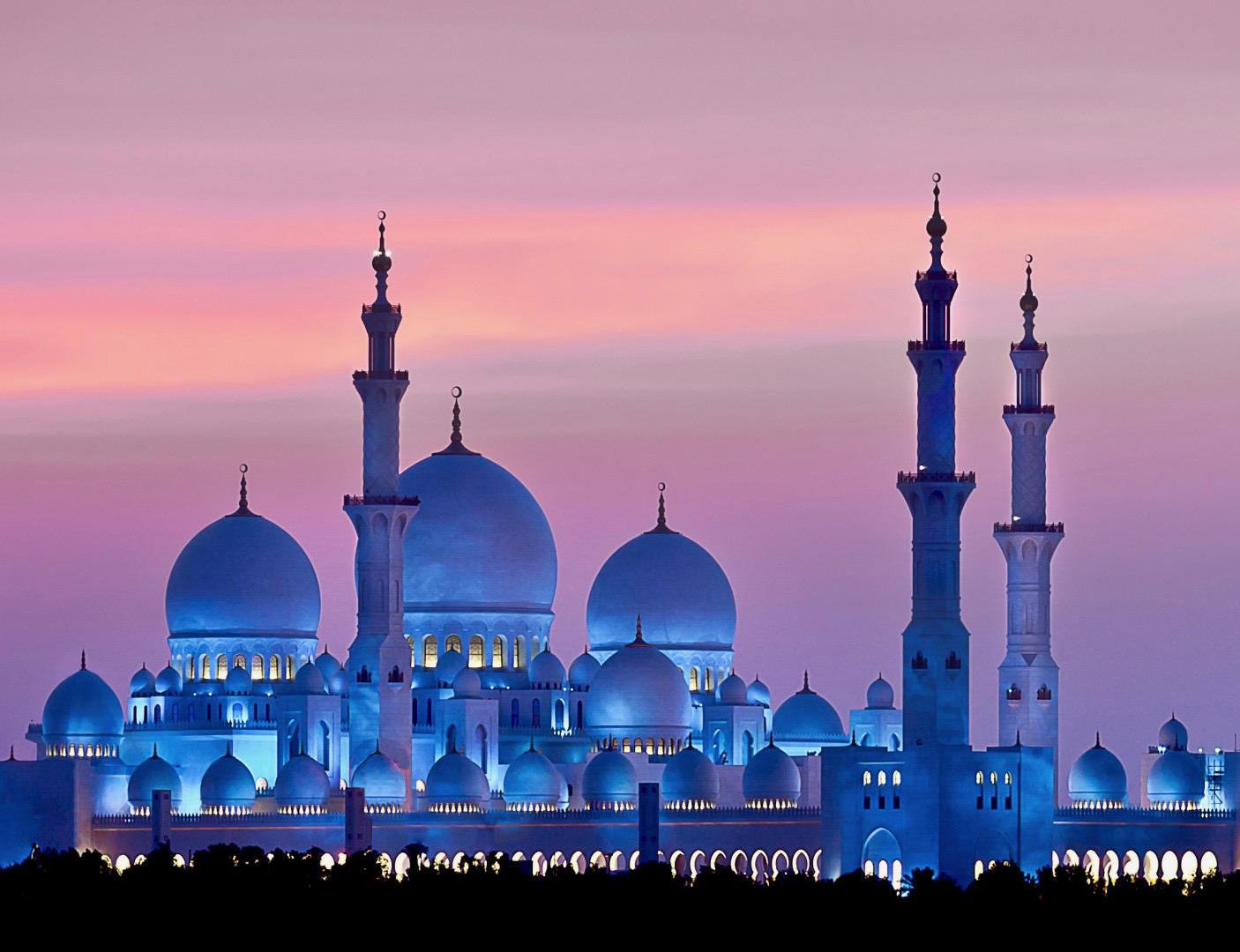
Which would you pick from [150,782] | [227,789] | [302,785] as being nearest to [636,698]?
[302,785]

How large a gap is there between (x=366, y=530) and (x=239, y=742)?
795cm

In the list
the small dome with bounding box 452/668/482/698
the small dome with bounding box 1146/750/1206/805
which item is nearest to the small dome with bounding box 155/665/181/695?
the small dome with bounding box 452/668/482/698

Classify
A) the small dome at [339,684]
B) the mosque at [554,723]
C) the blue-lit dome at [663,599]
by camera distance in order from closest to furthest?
the mosque at [554,723] → the small dome at [339,684] → the blue-lit dome at [663,599]

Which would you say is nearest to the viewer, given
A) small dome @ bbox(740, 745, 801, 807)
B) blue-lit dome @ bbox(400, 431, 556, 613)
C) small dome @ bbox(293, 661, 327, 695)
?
small dome @ bbox(740, 745, 801, 807)

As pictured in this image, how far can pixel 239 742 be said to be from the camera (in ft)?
358

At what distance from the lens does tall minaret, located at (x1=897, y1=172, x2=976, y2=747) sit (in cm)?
10225

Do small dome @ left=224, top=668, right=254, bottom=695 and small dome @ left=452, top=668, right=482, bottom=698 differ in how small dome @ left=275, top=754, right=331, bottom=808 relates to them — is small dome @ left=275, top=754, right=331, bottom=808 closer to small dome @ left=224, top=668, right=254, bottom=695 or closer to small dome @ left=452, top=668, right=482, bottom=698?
small dome @ left=452, top=668, right=482, bottom=698

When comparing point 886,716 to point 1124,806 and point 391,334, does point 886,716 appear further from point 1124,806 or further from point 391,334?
point 391,334

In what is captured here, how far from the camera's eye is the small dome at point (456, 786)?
103125 millimetres

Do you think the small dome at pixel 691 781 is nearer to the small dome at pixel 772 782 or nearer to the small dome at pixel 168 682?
the small dome at pixel 772 782

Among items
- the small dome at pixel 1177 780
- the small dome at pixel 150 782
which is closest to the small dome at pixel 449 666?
the small dome at pixel 150 782

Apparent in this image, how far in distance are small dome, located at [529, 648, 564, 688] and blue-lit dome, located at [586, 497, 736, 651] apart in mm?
4092

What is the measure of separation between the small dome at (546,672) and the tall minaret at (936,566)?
11.8 metres

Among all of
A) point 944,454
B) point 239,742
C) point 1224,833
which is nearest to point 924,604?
point 944,454
